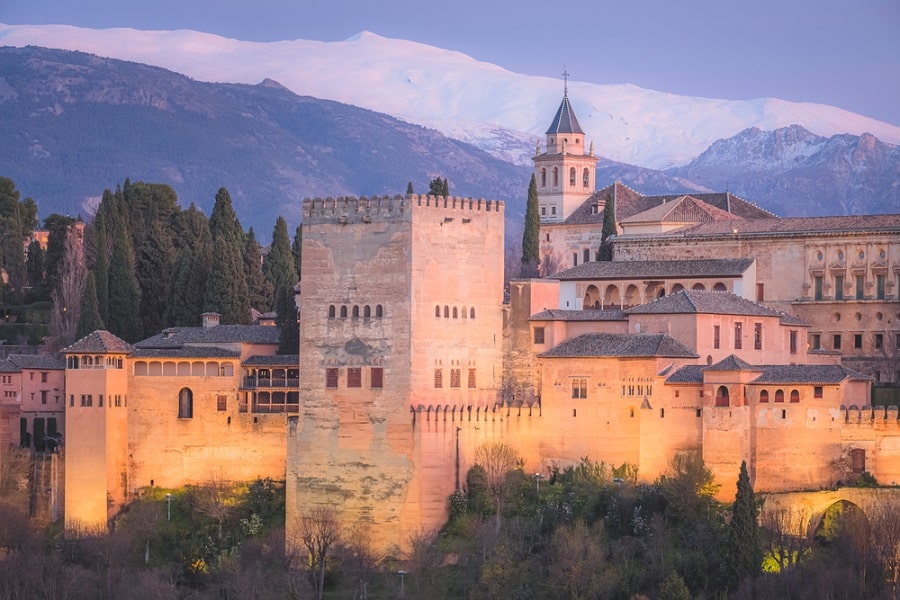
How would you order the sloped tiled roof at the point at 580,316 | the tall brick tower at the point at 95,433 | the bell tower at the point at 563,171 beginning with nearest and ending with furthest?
1. the sloped tiled roof at the point at 580,316
2. the tall brick tower at the point at 95,433
3. the bell tower at the point at 563,171

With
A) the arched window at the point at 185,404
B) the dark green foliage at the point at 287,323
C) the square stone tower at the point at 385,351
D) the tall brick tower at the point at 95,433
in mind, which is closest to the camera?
the square stone tower at the point at 385,351

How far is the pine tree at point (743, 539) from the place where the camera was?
45438 mm

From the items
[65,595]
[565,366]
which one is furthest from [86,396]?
[565,366]

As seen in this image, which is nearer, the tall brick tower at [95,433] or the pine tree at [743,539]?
the pine tree at [743,539]

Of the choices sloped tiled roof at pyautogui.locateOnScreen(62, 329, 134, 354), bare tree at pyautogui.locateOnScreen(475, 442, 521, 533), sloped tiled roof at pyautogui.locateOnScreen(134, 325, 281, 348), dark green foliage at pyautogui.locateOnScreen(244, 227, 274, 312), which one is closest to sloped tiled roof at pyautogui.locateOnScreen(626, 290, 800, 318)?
bare tree at pyautogui.locateOnScreen(475, 442, 521, 533)

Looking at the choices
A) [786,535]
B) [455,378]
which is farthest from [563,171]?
[786,535]

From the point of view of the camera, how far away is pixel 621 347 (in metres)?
50.9

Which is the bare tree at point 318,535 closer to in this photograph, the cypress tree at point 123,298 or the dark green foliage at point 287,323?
the dark green foliage at point 287,323

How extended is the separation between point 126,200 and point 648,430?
34534 millimetres

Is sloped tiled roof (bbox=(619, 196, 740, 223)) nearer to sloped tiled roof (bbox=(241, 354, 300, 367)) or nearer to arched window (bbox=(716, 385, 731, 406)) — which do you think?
sloped tiled roof (bbox=(241, 354, 300, 367))

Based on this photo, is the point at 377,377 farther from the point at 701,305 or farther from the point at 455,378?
the point at 701,305

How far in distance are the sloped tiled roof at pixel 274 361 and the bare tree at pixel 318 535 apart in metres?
5.29

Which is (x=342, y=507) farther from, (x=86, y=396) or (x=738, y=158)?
(x=738, y=158)

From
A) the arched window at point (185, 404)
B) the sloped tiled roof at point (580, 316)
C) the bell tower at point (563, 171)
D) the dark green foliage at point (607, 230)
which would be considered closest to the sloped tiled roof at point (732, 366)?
the sloped tiled roof at point (580, 316)
